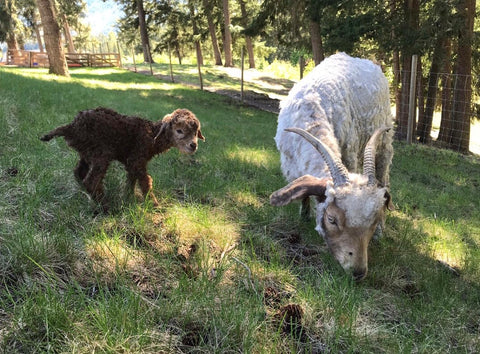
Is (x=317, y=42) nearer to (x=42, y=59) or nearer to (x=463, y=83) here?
(x=463, y=83)

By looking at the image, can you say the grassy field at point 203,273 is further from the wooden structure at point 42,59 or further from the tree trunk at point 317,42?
the wooden structure at point 42,59

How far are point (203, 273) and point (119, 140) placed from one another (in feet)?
5.17

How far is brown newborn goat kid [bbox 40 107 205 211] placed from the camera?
3182 mm

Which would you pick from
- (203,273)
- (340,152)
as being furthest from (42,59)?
(203,273)

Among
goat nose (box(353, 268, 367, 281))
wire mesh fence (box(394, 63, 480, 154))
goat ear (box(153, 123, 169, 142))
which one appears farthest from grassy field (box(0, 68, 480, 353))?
wire mesh fence (box(394, 63, 480, 154))

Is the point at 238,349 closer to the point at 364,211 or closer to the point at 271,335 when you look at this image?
the point at 271,335

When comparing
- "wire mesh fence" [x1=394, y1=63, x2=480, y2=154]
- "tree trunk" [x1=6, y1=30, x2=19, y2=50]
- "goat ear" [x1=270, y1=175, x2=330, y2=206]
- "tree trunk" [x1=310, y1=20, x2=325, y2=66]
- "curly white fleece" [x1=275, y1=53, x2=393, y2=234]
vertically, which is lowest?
"wire mesh fence" [x1=394, y1=63, x2=480, y2=154]

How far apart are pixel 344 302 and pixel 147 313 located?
4.08 feet

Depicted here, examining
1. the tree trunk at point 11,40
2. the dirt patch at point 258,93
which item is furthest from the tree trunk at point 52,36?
the tree trunk at point 11,40

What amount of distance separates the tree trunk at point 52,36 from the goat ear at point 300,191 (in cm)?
1571

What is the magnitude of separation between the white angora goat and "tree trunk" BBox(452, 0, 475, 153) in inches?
295

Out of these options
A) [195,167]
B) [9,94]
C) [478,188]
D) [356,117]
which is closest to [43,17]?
[9,94]

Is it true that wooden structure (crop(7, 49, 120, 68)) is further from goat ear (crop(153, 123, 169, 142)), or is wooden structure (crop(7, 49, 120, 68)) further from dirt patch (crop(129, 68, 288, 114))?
goat ear (crop(153, 123, 169, 142))

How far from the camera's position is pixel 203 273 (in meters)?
2.46
